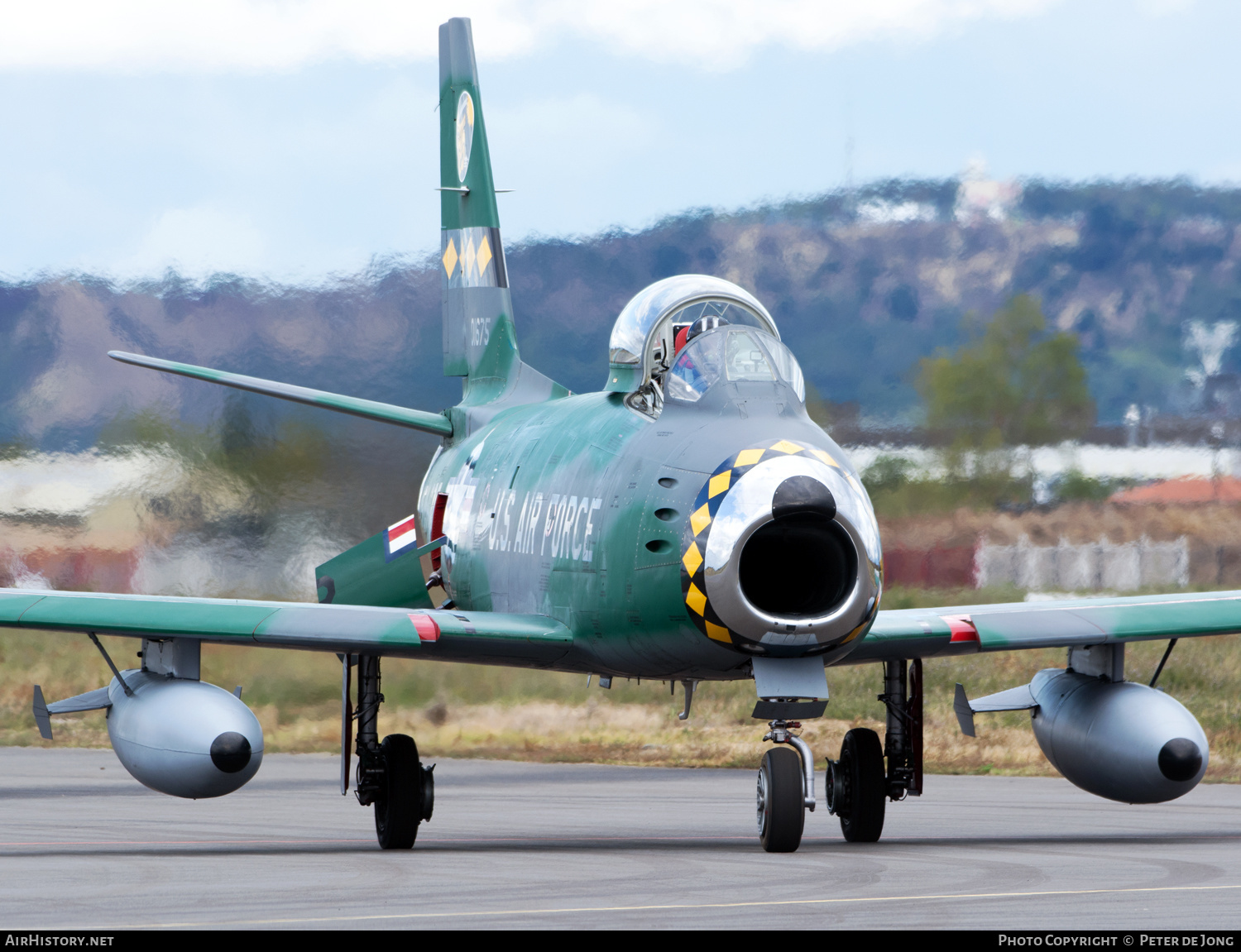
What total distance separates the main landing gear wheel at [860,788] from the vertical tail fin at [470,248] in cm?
704

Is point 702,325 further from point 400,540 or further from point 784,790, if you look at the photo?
point 400,540

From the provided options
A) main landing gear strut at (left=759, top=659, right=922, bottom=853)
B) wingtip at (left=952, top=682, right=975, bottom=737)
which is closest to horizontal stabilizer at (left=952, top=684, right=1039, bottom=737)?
wingtip at (left=952, top=682, right=975, bottom=737)

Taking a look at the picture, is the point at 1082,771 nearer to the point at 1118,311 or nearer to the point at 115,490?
the point at 115,490

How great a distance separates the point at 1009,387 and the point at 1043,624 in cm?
1130

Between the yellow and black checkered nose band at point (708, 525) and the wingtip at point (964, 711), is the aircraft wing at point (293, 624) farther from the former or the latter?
the wingtip at point (964, 711)

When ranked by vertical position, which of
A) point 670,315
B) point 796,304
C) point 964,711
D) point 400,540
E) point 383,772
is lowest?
point 383,772

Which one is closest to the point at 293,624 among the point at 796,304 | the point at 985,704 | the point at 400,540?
the point at 400,540

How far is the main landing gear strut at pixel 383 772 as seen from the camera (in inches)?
536

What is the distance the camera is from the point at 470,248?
20938 mm

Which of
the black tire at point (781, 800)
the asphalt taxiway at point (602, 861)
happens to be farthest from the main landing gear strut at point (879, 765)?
the black tire at point (781, 800)

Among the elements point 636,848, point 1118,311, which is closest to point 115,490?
point 636,848

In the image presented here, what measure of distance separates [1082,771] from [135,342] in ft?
48.6

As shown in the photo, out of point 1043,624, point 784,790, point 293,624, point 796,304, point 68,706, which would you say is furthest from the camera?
point 796,304

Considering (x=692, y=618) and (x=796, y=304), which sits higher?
(x=796, y=304)
